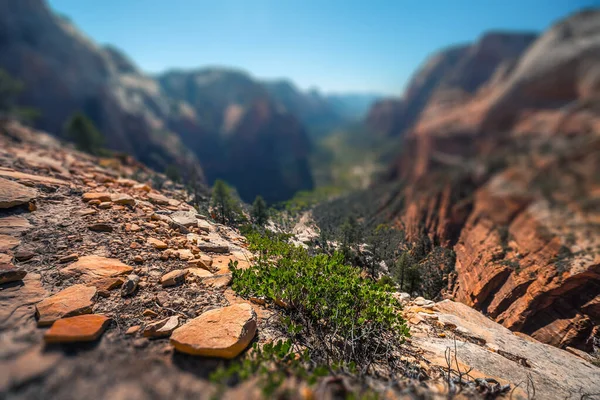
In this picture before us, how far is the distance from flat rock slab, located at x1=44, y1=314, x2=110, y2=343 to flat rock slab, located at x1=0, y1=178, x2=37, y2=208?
392 cm

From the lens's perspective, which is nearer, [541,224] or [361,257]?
[361,257]

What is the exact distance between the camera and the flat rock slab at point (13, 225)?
4844 millimetres

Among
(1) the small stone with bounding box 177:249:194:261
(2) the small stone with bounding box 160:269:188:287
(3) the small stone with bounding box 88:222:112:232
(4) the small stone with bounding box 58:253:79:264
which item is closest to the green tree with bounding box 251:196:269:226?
(1) the small stone with bounding box 177:249:194:261

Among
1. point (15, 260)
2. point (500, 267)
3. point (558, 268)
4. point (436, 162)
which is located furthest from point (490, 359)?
point (436, 162)

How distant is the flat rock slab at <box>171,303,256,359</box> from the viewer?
3219 millimetres

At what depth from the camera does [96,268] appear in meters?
4.50

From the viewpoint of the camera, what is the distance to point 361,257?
5879 millimetres

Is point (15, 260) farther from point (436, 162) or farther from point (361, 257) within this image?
Answer: point (436, 162)

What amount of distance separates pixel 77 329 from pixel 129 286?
1108 millimetres

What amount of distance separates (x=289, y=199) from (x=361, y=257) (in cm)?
286

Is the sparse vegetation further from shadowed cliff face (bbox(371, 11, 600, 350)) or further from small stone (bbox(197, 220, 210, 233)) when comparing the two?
shadowed cliff face (bbox(371, 11, 600, 350))

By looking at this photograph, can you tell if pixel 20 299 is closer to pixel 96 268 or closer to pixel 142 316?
pixel 96 268

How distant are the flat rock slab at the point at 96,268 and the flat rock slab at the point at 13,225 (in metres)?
1.51

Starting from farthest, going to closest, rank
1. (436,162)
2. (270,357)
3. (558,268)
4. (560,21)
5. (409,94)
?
(409,94) → (560,21) → (436,162) → (558,268) → (270,357)
